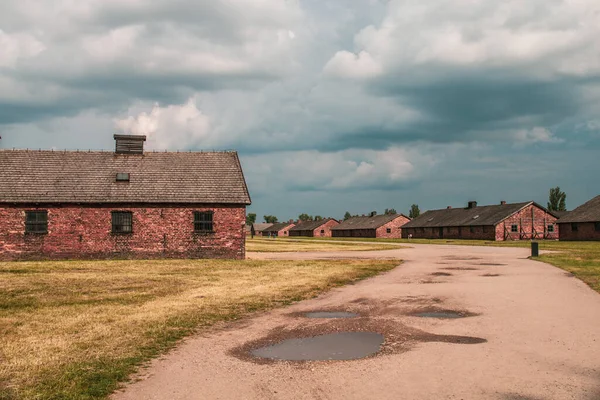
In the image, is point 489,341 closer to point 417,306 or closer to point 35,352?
point 417,306

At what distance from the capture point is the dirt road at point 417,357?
5.70 metres

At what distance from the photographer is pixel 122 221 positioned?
2839cm

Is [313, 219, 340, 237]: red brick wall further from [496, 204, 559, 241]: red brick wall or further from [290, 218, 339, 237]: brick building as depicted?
[496, 204, 559, 241]: red brick wall

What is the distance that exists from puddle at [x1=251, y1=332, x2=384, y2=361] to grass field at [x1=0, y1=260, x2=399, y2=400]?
70.4 inches

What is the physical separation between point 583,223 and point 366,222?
50.8 metres

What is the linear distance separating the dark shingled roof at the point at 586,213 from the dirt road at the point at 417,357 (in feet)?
174

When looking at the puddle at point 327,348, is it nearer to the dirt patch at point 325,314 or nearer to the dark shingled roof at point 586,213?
the dirt patch at point 325,314

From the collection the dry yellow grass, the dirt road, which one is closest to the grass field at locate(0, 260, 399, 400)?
the dirt road

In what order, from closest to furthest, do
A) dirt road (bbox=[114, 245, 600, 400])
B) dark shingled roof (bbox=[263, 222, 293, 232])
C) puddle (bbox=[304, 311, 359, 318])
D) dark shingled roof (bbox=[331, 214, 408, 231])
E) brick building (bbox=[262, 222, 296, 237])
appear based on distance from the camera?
dirt road (bbox=[114, 245, 600, 400])
puddle (bbox=[304, 311, 359, 318])
dark shingled roof (bbox=[331, 214, 408, 231])
brick building (bbox=[262, 222, 296, 237])
dark shingled roof (bbox=[263, 222, 293, 232])

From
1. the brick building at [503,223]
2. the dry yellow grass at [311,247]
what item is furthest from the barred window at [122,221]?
the brick building at [503,223]

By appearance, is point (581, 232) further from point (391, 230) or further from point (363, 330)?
point (363, 330)

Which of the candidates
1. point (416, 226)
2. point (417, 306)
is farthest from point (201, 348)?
point (416, 226)

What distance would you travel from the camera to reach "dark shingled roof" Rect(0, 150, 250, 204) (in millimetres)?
28297

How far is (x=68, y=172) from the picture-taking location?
29.9 metres
